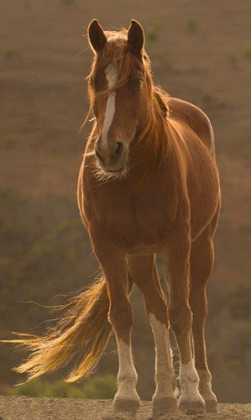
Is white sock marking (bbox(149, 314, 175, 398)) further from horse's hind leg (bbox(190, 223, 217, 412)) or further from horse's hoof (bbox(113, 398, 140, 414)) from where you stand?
horse's hind leg (bbox(190, 223, 217, 412))

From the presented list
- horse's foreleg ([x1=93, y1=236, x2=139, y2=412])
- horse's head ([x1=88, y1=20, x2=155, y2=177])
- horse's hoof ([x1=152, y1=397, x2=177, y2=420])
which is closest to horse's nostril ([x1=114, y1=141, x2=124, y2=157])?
horse's head ([x1=88, y1=20, x2=155, y2=177])

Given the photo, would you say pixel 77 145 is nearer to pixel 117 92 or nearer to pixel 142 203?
pixel 142 203

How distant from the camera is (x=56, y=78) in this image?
1672 inches

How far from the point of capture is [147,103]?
26.3 ft

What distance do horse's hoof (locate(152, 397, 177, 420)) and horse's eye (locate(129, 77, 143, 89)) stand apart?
2.05 meters

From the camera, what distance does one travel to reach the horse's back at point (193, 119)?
10.2m

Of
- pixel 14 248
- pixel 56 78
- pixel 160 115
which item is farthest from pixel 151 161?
pixel 56 78

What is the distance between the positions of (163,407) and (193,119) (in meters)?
2.67

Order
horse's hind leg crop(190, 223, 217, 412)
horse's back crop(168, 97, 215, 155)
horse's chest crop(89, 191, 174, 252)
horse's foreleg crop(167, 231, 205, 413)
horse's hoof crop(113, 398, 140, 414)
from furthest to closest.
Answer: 1. horse's back crop(168, 97, 215, 155)
2. horse's hind leg crop(190, 223, 217, 412)
3. horse's foreleg crop(167, 231, 205, 413)
4. horse's hoof crop(113, 398, 140, 414)
5. horse's chest crop(89, 191, 174, 252)

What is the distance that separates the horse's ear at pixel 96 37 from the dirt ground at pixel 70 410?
2268mm

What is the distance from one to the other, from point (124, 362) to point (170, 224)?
2.99 feet

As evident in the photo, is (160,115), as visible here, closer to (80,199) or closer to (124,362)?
(80,199)

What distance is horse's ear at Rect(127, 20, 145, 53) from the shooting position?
7.96 m

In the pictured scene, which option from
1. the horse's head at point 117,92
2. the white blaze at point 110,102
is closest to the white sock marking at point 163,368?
the horse's head at point 117,92
